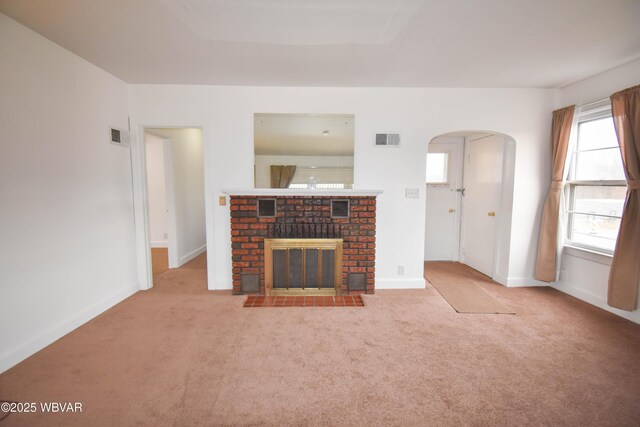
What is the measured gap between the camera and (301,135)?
10.5 feet

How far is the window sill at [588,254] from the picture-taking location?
9.14 feet

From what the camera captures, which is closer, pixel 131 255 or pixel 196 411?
pixel 196 411

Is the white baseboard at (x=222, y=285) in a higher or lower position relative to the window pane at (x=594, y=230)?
lower

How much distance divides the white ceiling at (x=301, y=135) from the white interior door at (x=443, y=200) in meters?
1.99

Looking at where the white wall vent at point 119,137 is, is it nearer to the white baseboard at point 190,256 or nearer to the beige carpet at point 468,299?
the white baseboard at point 190,256

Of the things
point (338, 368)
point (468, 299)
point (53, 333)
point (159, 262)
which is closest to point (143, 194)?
point (53, 333)

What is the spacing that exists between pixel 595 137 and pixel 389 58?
251 centimetres

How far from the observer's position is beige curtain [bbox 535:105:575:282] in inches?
122

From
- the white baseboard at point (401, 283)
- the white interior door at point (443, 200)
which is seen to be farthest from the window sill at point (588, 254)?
the white baseboard at point (401, 283)

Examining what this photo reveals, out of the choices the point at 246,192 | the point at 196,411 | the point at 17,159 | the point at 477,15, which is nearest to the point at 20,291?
the point at 17,159

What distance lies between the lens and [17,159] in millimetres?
1940

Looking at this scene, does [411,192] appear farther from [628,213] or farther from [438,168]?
→ [628,213]

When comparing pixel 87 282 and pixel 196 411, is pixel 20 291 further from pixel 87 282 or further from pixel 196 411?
pixel 196 411

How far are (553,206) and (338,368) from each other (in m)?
3.21
